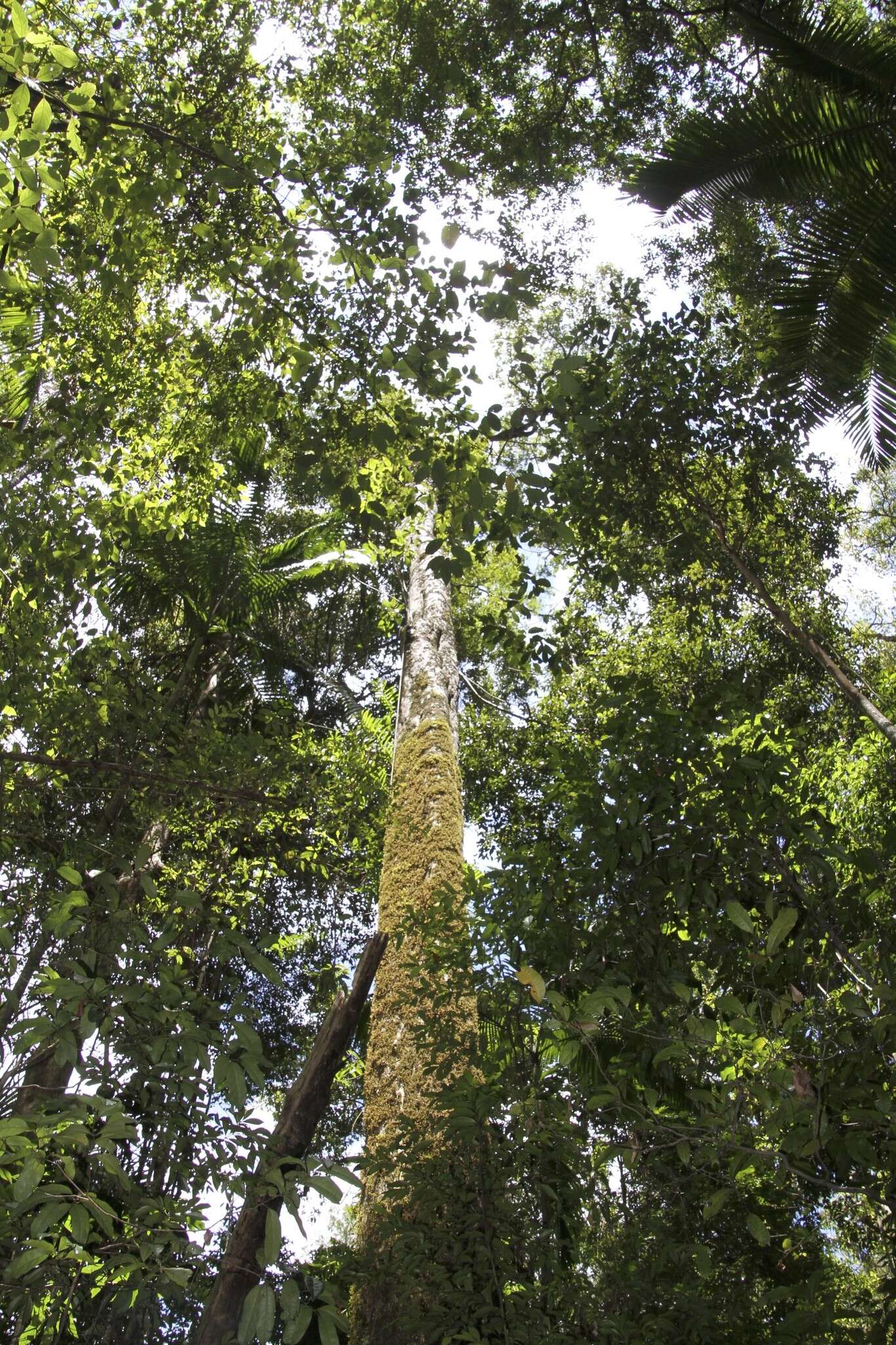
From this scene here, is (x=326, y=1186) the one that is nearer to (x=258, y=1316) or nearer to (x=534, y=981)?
(x=258, y=1316)

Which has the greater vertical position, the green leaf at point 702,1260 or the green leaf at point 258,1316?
the green leaf at point 702,1260

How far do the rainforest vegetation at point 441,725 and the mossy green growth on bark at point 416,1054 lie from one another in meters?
0.03

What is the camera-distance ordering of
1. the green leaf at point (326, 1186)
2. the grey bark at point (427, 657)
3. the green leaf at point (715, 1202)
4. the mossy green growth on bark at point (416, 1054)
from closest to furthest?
the green leaf at point (326, 1186) < the green leaf at point (715, 1202) < the mossy green growth on bark at point (416, 1054) < the grey bark at point (427, 657)

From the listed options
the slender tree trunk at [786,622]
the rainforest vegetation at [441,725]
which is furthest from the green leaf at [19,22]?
the slender tree trunk at [786,622]

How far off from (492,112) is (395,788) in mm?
6410

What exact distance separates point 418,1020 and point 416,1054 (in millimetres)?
202

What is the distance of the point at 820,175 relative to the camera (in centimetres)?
621

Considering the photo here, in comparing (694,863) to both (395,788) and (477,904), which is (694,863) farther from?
(395,788)

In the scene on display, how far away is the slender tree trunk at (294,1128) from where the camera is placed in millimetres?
2787

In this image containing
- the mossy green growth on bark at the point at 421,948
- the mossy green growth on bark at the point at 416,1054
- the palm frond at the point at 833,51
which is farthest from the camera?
the palm frond at the point at 833,51

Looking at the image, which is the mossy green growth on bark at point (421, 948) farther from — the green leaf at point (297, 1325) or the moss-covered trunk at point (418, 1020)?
the green leaf at point (297, 1325)

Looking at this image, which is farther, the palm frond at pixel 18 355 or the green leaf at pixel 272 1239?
the palm frond at pixel 18 355

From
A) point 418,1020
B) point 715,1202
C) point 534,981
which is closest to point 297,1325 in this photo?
point 715,1202

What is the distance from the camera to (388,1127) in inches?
160
